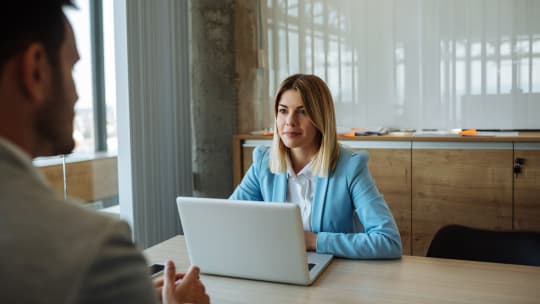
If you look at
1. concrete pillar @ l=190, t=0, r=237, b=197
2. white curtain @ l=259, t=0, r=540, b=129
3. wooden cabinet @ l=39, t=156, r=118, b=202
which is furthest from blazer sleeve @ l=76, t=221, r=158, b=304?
white curtain @ l=259, t=0, r=540, b=129

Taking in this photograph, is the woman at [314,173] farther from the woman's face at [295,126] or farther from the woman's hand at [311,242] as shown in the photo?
the woman's hand at [311,242]

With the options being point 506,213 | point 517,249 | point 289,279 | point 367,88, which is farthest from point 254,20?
point 289,279

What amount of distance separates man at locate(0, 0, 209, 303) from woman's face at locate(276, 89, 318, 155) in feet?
6.01

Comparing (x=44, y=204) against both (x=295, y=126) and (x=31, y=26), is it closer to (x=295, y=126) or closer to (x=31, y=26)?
(x=31, y=26)

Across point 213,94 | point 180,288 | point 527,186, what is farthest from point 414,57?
point 180,288

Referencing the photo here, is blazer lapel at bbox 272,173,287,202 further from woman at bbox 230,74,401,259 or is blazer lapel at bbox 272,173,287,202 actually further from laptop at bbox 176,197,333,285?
laptop at bbox 176,197,333,285

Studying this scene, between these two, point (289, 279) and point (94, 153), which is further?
point (94, 153)

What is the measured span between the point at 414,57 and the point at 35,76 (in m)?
3.94

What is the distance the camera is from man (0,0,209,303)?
21.1 inches

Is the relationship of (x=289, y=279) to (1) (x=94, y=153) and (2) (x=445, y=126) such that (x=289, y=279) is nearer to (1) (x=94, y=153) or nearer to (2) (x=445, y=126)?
(2) (x=445, y=126)

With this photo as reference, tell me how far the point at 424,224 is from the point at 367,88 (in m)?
1.25

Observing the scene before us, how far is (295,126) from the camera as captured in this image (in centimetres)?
252

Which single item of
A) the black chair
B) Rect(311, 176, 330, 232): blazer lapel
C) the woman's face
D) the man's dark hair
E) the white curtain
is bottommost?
the black chair

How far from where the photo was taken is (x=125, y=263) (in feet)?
1.87
